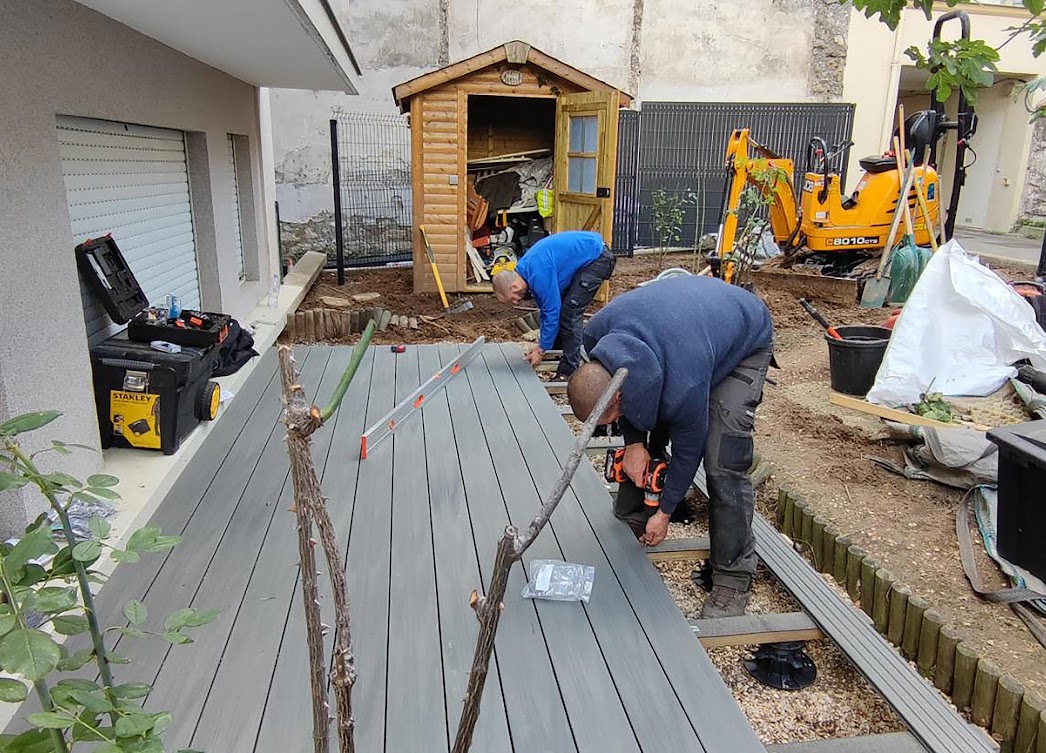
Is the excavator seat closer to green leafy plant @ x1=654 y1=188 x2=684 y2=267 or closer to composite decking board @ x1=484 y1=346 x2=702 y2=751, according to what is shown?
green leafy plant @ x1=654 y1=188 x2=684 y2=267

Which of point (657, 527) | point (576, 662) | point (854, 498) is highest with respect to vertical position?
point (657, 527)

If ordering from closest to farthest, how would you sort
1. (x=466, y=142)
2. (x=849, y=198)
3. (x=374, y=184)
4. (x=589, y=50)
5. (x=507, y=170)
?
(x=849, y=198)
(x=466, y=142)
(x=507, y=170)
(x=374, y=184)
(x=589, y=50)

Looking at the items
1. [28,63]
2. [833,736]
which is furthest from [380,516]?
[28,63]

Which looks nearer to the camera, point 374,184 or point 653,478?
point 653,478

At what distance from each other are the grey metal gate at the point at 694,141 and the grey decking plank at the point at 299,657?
31.3 ft

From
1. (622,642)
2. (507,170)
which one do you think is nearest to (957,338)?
(622,642)

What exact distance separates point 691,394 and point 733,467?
0.46m

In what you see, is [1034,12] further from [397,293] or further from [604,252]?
[397,293]

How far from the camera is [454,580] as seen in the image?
8.02 ft

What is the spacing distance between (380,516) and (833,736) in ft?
5.72

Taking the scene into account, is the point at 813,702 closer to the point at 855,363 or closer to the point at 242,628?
the point at 242,628

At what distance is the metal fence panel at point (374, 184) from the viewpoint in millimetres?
11633

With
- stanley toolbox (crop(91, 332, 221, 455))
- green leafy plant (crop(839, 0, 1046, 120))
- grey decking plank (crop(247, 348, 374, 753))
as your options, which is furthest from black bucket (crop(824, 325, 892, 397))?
stanley toolbox (crop(91, 332, 221, 455))

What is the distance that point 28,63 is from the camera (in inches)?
101
